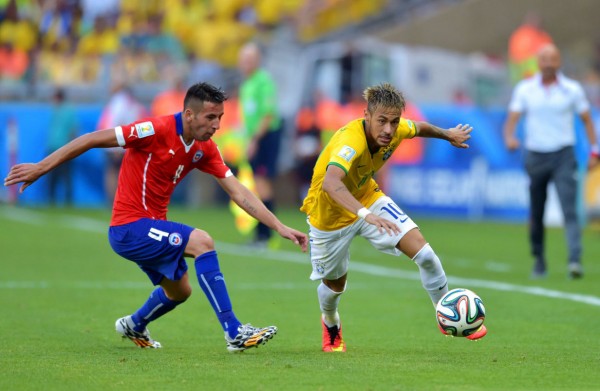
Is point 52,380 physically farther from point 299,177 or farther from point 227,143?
point 299,177

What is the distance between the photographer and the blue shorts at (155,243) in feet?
25.0

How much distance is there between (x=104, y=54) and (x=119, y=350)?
2015 centimetres

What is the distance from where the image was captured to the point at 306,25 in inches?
1051

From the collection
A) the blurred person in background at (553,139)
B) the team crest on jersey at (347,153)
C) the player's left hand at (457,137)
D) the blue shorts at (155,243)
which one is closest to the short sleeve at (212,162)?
the blue shorts at (155,243)

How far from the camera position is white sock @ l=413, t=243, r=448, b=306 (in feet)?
25.1

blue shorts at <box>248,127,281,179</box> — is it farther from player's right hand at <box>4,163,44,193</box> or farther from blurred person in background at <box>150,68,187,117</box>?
player's right hand at <box>4,163,44,193</box>

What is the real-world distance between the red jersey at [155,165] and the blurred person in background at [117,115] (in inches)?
539

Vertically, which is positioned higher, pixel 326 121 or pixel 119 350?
pixel 326 121

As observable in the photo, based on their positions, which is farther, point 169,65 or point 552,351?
point 169,65

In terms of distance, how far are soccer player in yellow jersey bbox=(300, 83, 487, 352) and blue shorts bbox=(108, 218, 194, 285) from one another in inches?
36.7

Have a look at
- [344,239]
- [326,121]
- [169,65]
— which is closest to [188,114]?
[344,239]

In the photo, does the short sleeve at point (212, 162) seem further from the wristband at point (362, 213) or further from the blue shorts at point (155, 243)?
the wristband at point (362, 213)

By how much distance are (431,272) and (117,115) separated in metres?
14.8

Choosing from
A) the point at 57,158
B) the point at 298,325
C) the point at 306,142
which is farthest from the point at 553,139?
the point at 306,142
